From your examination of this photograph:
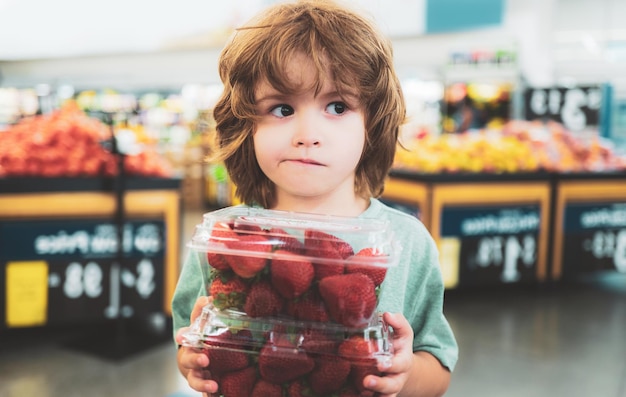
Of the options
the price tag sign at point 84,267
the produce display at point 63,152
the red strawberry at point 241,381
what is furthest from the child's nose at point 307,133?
the price tag sign at point 84,267

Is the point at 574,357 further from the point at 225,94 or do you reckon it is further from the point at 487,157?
the point at 225,94

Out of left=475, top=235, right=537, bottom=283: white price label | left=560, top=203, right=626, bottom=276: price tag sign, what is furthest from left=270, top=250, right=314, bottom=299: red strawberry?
left=560, top=203, right=626, bottom=276: price tag sign

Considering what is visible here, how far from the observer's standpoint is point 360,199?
3.99 ft

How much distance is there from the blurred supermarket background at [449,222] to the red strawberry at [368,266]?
51cm

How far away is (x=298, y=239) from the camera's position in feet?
2.79

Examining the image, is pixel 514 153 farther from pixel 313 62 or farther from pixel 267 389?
pixel 267 389

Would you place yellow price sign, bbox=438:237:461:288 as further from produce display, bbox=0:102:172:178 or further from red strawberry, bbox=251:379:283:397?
red strawberry, bbox=251:379:283:397

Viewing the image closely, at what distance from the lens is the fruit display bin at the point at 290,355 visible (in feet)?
2.68

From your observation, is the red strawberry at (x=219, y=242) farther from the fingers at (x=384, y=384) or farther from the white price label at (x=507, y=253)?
the white price label at (x=507, y=253)

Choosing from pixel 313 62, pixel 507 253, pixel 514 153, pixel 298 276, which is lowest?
pixel 507 253

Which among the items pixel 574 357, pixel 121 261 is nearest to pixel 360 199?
pixel 121 261

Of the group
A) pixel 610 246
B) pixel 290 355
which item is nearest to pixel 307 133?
pixel 290 355

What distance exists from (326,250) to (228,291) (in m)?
0.15

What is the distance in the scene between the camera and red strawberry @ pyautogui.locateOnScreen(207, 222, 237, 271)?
850 mm
